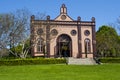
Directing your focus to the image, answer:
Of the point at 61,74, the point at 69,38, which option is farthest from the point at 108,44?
the point at 61,74

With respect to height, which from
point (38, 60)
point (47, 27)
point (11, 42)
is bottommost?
point (38, 60)

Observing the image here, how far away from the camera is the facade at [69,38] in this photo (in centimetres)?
5706

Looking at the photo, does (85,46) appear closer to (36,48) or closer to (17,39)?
(36,48)

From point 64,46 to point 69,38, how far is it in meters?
2.08

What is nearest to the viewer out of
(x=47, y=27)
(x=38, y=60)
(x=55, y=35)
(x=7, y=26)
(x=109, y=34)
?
(x=38, y=60)

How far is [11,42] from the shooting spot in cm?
4797

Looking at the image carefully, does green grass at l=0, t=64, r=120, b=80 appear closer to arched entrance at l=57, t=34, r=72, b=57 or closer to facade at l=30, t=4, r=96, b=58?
facade at l=30, t=4, r=96, b=58

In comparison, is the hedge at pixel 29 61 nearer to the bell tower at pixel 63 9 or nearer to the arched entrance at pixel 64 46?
the arched entrance at pixel 64 46

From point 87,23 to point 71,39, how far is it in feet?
16.6

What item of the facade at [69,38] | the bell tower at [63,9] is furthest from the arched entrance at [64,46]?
the bell tower at [63,9]

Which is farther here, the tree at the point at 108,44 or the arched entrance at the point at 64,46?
the tree at the point at 108,44

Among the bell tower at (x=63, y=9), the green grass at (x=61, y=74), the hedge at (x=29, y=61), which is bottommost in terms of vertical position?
the green grass at (x=61, y=74)

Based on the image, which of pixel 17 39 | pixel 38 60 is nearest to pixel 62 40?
pixel 17 39

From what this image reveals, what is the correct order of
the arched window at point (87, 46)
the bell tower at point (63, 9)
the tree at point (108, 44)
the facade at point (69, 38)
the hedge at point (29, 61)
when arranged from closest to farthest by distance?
the hedge at point (29, 61) → the facade at point (69, 38) → the arched window at point (87, 46) → the bell tower at point (63, 9) → the tree at point (108, 44)
